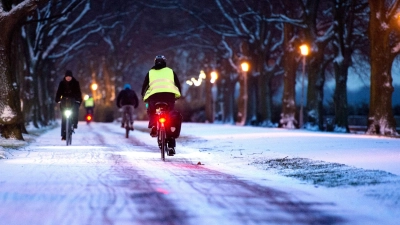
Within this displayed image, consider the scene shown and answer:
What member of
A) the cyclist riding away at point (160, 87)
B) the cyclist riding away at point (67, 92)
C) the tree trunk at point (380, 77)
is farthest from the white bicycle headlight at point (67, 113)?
the tree trunk at point (380, 77)

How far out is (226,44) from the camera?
50875 millimetres

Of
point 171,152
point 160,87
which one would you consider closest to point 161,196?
point 160,87

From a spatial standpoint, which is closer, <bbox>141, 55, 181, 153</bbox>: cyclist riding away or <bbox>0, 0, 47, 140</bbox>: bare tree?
<bbox>141, 55, 181, 153</bbox>: cyclist riding away

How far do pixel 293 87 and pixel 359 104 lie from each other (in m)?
24.2

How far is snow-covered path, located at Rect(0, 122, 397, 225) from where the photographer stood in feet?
22.5

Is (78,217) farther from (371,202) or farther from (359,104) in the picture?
(359,104)

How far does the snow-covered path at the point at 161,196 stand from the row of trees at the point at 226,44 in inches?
360

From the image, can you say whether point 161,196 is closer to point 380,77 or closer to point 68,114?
point 68,114

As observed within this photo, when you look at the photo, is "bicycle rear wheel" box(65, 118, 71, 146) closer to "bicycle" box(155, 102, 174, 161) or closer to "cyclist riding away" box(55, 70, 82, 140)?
"cyclist riding away" box(55, 70, 82, 140)

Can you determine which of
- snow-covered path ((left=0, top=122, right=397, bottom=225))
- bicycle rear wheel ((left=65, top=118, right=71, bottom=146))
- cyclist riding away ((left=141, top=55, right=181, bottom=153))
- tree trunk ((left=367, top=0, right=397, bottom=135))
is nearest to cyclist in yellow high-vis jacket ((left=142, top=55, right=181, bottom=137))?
cyclist riding away ((left=141, top=55, right=181, bottom=153))

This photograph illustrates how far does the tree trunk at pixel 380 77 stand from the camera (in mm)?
26344

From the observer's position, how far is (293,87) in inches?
1523

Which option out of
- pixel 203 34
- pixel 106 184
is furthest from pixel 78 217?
pixel 203 34

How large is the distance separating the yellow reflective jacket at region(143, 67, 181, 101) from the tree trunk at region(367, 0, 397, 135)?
45.3ft
